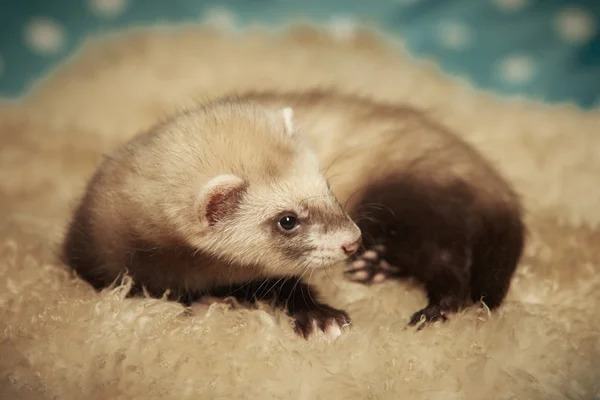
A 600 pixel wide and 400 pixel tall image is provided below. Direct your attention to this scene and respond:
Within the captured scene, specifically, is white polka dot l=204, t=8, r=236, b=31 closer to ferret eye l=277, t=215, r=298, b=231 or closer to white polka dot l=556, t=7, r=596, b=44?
white polka dot l=556, t=7, r=596, b=44

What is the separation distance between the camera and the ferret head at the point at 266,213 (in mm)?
1030

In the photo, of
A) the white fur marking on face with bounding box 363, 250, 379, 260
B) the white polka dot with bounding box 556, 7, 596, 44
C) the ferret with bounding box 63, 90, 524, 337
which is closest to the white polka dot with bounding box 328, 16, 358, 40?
the white polka dot with bounding box 556, 7, 596, 44

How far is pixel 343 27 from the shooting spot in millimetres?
2160

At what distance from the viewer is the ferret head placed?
1030mm

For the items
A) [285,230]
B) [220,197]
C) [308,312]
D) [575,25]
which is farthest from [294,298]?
[575,25]

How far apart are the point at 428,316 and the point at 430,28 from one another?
1.24 meters

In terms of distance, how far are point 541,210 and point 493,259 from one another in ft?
1.57

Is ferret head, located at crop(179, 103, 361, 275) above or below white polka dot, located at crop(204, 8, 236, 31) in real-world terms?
below

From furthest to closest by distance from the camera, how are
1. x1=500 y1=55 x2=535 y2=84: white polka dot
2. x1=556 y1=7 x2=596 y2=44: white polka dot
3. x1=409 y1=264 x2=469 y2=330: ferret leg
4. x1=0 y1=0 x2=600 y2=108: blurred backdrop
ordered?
x1=500 y1=55 x2=535 y2=84: white polka dot < x1=0 y1=0 x2=600 y2=108: blurred backdrop < x1=556 y1=7 x2=596 y2=44: white polka dot < x1=409 y1=264 x2=469 y2=330: ferret leg

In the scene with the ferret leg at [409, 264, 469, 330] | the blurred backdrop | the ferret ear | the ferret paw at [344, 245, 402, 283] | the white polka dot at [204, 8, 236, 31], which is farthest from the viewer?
the white polka dot at [204, 8, 236, 31]

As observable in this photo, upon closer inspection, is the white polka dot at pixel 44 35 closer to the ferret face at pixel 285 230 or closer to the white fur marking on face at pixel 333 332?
the ferret face at pixel 285 230

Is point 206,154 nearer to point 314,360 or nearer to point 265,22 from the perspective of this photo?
point 314,360

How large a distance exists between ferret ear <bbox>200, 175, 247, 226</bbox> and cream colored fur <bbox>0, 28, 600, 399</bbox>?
5.9 inches

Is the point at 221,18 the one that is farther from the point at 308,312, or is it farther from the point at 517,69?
the point at 308,312
